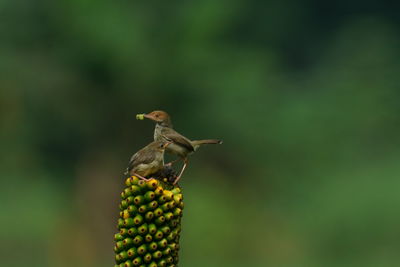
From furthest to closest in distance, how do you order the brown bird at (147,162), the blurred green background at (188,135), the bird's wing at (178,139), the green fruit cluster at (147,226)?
the blurred green background at (188,135)
the bird's wing at (178,139)
the brown bird at (147,162)
the green fruit cluster at (147,226)

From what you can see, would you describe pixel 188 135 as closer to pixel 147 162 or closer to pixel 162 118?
pixel 162 118

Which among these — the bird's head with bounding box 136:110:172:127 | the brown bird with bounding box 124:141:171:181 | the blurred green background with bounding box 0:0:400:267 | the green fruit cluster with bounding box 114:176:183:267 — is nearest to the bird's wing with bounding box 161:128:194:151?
the bird's head with bounding box 136:110:172:127

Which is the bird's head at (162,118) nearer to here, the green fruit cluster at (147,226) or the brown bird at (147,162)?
the brown bird at (147,162)

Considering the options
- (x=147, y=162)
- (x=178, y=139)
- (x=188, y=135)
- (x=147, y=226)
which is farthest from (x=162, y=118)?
(x=188, y=135)

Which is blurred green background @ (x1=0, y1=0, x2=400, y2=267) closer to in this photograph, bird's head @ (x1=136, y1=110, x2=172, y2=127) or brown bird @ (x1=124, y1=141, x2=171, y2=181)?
bird's head @ (x1=136, y1=110, x2=172, y2=127)

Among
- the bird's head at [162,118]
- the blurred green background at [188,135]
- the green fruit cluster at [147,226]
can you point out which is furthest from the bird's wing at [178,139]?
the blurred green background at [188,135]

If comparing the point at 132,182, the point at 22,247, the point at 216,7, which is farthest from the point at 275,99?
the point at 132,182
